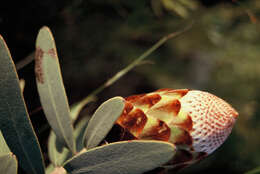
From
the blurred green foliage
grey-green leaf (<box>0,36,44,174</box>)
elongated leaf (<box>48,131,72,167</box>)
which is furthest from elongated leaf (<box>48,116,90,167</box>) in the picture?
the blurred green foliage

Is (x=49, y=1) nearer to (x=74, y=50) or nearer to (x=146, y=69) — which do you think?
(x=74, y=50)

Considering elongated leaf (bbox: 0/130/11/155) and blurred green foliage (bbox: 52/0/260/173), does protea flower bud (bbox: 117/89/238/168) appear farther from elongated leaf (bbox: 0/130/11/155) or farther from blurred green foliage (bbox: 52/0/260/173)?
blurred green foliage (bbox: 52/0/260/173)

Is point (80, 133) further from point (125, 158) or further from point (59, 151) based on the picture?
point (125, 158)

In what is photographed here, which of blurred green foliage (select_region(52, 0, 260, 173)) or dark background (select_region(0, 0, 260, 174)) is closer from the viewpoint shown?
dark background (select_region(0, 0, 260, 174))

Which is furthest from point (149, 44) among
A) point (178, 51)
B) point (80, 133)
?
point (80, 133)

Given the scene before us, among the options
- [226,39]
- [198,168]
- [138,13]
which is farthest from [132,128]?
[226,39]

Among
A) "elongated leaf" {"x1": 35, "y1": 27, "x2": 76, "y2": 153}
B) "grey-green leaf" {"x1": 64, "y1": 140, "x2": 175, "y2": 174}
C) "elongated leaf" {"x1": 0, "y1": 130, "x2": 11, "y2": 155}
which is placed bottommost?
"grey-green leaf" {"x1": 64, "y1": 140, "x2": 175, "y2": 174}

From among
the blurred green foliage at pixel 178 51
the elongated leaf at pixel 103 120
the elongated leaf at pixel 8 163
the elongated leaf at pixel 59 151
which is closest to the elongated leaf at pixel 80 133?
the elongated leaf at pixel 59 151

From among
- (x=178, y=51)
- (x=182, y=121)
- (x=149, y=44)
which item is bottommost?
(x=178, y=51)
